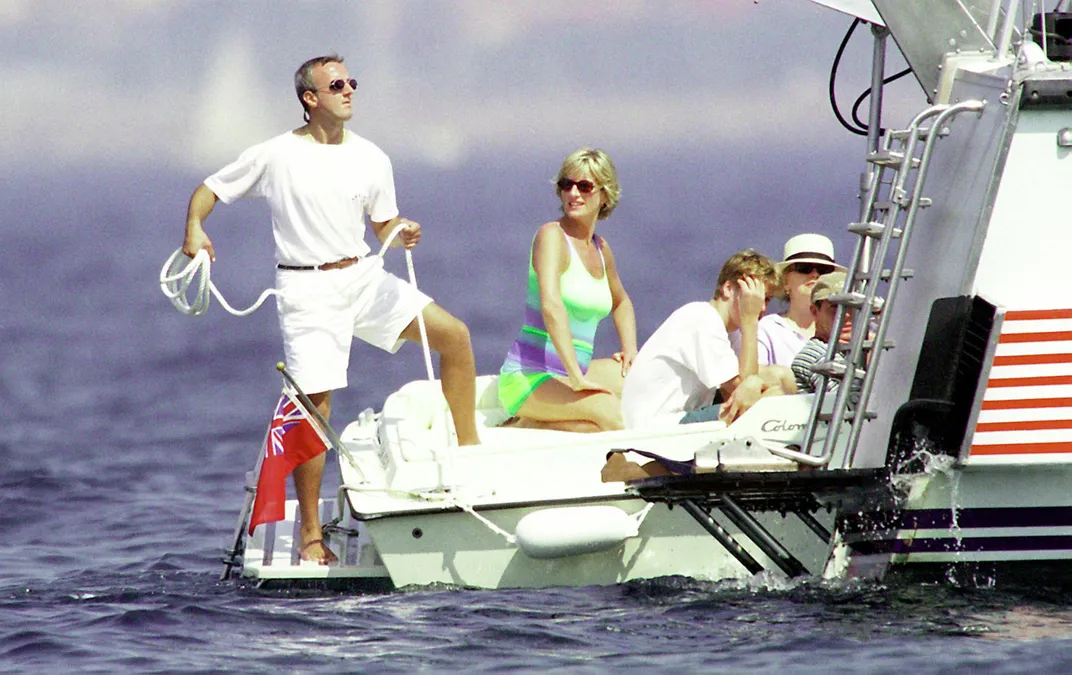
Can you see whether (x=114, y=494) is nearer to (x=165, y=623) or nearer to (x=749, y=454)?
(x=165, y=623)

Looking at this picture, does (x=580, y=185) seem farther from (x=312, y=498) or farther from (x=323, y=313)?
(x=312, y=498)

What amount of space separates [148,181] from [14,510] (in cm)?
5498

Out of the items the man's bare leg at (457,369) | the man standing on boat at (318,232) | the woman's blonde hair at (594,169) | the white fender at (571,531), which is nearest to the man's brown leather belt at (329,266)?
the man standing on boat at (318,232)

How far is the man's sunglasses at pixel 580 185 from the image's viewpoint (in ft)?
28.5

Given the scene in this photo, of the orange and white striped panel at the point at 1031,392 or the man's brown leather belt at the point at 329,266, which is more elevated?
the man's brown leather belt at the point at 329,266

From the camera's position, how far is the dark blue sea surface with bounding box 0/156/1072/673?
22.5 ft

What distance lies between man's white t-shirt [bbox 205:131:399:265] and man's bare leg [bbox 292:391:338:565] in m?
0.60

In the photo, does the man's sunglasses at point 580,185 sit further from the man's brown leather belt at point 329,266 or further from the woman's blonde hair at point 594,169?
the man's brown leather belt at point 329,266

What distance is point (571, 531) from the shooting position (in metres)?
7.53

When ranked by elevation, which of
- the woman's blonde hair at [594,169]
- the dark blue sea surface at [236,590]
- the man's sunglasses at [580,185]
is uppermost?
the woman's blonde hair at [594,169]

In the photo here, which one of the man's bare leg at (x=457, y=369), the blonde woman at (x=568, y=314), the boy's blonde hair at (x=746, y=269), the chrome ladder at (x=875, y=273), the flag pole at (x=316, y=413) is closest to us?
the chrome ladder at (x=875, y=273)

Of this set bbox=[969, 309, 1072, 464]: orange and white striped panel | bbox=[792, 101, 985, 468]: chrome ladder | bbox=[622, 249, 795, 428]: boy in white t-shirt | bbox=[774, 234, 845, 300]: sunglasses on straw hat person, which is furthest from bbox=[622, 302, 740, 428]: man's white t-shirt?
bbox=[969, 309, 1072, 464]: orange and white striped panel

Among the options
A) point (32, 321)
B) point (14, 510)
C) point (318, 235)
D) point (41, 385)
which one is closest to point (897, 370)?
point (318, 235)

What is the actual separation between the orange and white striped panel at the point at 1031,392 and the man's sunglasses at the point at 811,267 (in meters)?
1.89
